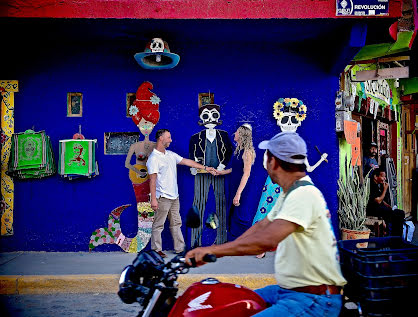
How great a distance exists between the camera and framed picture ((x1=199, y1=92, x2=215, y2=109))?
7617 mm

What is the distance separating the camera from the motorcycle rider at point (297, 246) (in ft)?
7.09

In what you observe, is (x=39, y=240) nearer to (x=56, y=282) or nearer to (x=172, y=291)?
(x=56, y=282)

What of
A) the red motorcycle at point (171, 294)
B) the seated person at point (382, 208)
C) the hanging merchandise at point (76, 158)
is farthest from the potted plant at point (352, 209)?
the red motorcycle at point (171, 294)

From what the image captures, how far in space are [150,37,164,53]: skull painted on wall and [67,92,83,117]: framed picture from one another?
1623 mm

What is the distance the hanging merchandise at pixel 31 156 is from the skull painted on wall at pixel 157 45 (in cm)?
239

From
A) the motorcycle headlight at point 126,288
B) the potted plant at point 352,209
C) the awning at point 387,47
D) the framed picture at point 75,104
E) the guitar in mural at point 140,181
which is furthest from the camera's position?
the awning at point 387,47

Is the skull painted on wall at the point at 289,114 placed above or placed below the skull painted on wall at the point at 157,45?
below

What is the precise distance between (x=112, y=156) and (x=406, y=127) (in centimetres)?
1000

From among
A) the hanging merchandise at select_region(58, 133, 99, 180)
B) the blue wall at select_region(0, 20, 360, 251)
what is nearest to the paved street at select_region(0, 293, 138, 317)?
the blue wall at select_region(0, 20, 360, 251)

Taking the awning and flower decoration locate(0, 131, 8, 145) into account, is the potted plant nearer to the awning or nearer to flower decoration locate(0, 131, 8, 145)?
the awning

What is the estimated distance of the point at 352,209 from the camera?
7.10 metres

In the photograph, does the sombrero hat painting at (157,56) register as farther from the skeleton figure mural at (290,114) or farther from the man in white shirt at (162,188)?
the skeleton figure mural at (290,114)

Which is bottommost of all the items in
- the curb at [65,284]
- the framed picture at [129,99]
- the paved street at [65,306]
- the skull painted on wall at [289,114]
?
the paved street at [65,306]

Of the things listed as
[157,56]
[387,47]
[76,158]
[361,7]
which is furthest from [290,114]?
[76,158]
